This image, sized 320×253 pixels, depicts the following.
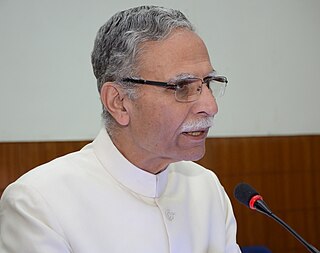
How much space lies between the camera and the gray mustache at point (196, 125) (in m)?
1.39

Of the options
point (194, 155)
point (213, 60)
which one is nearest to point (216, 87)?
point (194, 155)

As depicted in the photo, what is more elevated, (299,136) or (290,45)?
(290,45)

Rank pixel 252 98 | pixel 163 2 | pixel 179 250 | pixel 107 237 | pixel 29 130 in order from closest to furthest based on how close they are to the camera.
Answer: pixel 107 237, pixel 179 250, pixel 29 130, pixel 163 2, pixel 252 98

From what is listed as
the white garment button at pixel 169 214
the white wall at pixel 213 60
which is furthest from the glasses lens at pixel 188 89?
the white wall at pixel 213 60

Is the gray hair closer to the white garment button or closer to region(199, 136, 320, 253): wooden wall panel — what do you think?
the white garment button

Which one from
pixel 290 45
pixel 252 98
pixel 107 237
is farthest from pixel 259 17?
pixel 107 237

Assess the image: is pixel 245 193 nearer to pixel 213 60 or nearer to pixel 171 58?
pixel 171 58

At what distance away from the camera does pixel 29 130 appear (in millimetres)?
3467

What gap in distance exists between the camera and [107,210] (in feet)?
4.63

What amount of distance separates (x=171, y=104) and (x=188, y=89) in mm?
67

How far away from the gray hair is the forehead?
2 centimetres

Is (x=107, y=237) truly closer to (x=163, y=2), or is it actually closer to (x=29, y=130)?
(x=29, y=130)

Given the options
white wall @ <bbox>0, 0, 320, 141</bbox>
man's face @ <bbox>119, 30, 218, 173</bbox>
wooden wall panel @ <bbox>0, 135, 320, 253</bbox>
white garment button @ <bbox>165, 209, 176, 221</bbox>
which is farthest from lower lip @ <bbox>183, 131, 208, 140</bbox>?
wooden wall panel @ <bbox>0, 135, 320, 253</bbox>

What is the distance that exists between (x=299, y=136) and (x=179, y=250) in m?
3.08
